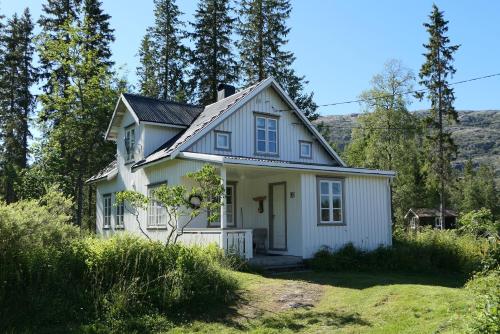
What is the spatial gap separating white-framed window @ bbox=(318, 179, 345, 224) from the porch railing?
2976 mm

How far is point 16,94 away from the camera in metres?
35.7

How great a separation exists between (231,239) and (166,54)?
25017 mm

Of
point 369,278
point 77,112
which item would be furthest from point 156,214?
point 77,112

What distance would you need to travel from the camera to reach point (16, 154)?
35625 mm

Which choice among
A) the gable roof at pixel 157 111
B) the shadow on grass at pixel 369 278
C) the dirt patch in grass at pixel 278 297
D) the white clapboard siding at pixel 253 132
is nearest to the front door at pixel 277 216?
the white clapboard siding at pixel 253 132

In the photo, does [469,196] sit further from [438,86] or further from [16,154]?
[16,154]

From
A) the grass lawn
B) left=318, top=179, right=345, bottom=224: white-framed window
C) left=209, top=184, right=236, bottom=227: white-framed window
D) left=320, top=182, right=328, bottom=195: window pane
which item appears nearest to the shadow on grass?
the grass lawn

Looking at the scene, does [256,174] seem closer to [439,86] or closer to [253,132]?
[253,132]

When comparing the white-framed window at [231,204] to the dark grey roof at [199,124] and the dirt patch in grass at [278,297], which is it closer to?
the dark grey roof at [199,124]

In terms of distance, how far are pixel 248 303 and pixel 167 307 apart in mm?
1691

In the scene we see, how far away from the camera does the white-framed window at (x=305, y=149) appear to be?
790 inches

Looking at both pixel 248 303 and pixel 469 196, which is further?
pixel 469 196

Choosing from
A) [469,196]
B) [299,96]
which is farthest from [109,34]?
[469,196]

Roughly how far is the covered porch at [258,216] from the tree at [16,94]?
75.6ft
